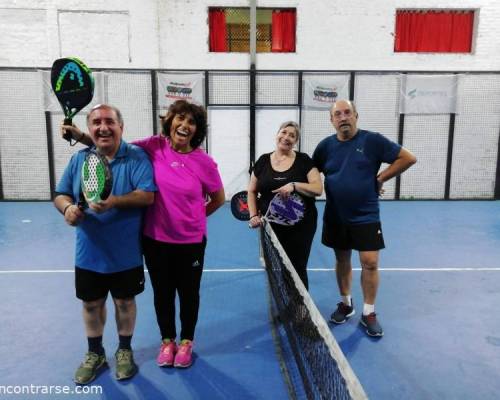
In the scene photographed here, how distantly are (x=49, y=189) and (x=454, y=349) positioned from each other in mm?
8268

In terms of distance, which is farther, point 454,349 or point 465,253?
point 465,253

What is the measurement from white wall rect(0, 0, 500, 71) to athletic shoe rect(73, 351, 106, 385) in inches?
279

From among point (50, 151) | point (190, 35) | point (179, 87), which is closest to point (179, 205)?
point (179, 87)

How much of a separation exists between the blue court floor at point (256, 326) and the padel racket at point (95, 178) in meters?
1.34

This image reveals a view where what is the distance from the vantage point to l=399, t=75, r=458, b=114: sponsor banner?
343 inches

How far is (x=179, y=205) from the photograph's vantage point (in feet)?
9.13

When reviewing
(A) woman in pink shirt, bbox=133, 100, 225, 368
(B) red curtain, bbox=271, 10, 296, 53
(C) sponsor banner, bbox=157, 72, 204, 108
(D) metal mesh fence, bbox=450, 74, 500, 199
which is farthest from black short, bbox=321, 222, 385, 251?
(D) metal mesh fence, bbox=450, 74, 500, 199

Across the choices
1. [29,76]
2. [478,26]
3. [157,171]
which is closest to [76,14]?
[29,76]

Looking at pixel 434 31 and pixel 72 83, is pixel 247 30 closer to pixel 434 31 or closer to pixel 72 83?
pixel 434 31

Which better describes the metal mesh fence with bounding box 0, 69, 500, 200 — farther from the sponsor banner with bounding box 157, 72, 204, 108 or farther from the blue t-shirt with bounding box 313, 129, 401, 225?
the blue t-shirt with bounding box 313, 129, 401, 225

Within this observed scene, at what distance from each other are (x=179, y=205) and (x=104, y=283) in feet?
2.29

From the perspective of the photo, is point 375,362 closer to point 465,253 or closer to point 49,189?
point 465,253

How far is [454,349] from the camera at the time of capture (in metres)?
3.32

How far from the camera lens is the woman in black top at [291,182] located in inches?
133
